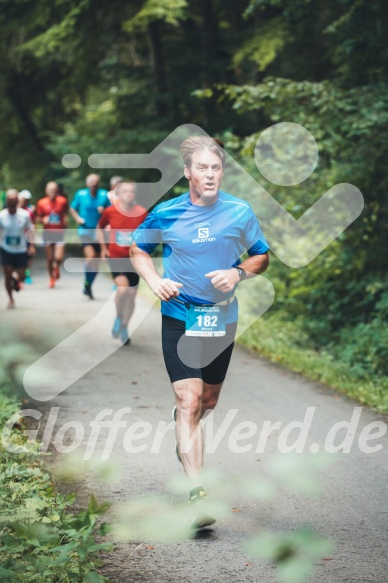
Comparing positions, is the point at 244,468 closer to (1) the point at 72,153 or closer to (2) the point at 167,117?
(2) the point at 167,117

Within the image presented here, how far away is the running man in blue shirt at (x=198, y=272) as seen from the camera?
5715mm

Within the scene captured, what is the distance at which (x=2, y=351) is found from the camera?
1205 cm

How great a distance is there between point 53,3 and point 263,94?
12.5m

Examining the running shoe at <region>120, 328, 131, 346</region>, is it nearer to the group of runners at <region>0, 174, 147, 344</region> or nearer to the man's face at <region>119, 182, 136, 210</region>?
the group of runners at <region>0, 174, 147, 344</region>

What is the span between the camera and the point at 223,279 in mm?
5613

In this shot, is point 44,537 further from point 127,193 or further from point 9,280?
point 9,280

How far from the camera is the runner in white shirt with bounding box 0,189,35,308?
53.9ft

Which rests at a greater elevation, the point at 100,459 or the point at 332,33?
the point at 332,33

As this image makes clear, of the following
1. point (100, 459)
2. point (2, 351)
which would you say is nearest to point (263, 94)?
point (2, 351)

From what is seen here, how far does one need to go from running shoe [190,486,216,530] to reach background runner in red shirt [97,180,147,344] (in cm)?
712

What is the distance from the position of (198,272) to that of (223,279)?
0.27m

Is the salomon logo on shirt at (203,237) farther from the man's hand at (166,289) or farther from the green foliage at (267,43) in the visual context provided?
the green foliage at (267,43)

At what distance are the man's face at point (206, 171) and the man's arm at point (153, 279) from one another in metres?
0.59

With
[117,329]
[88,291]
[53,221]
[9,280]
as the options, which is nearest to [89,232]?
[88,291]
